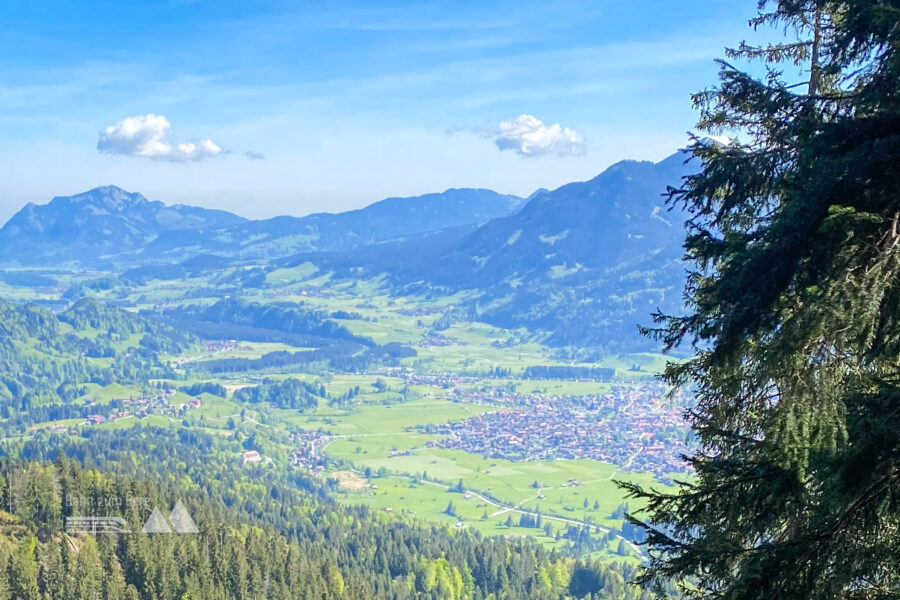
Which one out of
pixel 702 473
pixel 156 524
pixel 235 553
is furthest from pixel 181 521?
pixel 702 473

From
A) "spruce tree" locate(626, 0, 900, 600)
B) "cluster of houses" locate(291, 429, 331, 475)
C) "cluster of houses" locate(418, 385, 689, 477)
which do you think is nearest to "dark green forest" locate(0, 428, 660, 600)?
"spruce tree" locate(626, 0, 900, 600)

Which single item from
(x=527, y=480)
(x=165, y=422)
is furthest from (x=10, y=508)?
(x=165, y=422)

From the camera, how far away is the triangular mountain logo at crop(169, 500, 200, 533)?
60.9 meters

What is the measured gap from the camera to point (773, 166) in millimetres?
10656

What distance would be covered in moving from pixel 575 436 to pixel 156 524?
12616 centimetres

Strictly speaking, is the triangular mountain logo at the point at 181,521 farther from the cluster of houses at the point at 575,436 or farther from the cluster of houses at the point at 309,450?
the cluster of houses at the point at 575,436

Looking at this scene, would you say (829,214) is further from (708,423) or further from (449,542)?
(449,542)

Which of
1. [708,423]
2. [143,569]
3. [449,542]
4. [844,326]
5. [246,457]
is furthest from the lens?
[246,457]

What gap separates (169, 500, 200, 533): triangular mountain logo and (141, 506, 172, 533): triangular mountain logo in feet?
2.60

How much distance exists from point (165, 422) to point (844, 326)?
627 ft

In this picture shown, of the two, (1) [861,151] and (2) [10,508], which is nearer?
(1) [861,151]

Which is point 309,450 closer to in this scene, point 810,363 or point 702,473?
point 702,473

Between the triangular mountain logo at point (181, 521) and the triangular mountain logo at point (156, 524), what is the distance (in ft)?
2.60

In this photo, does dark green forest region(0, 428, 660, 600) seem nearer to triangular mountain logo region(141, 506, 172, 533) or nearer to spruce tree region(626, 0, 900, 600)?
triangular mountain logo region(141, 506, 172, 533)
